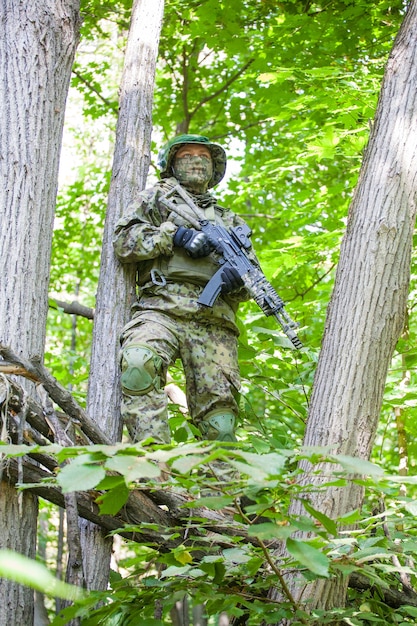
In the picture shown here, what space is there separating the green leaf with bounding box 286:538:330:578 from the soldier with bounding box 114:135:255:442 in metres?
2.17

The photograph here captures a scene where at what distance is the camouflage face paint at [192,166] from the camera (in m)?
4.85

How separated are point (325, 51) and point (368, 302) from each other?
466 cm

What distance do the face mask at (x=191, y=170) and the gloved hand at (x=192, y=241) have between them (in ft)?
1.70

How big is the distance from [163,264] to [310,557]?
110 inches

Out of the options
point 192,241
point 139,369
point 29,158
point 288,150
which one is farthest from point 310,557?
point 288,150

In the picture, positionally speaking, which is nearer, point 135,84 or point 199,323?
point 199,323

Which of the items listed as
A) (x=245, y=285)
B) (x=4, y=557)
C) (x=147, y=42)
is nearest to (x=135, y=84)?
(x=147, y=42)

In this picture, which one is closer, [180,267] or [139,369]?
[139,369]

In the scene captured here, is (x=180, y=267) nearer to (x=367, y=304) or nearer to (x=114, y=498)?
(x=367, y=304)

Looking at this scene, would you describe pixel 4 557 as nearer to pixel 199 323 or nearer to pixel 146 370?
pixel 146 370

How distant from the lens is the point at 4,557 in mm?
839

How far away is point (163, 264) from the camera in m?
4.58

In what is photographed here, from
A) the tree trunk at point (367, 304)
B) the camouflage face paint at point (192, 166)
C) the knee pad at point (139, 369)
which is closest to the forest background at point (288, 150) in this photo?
the tree trunk at point (367, 304)

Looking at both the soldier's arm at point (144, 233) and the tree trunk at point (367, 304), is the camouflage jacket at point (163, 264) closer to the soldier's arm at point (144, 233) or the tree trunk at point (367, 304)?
the soldier's arm at point (144, 233)
